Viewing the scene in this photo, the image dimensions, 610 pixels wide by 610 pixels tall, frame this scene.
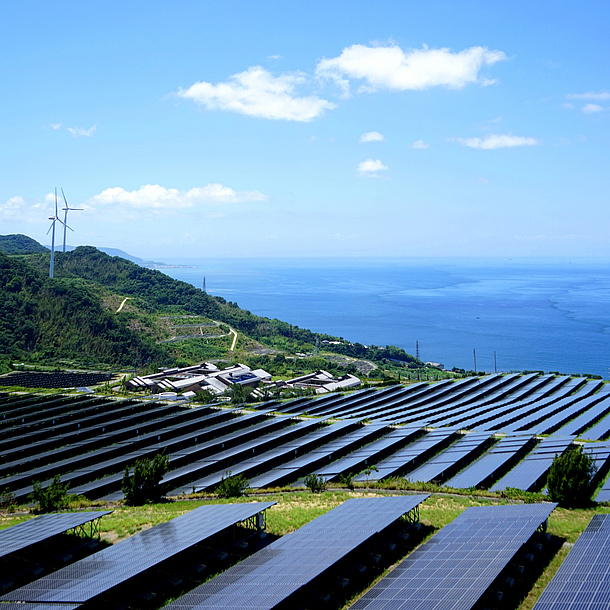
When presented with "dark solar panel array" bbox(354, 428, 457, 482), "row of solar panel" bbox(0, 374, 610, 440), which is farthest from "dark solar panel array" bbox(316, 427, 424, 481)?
"row of solar panel" bbox(0, 374, 610, 440)

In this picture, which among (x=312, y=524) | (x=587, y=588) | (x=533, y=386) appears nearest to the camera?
(x=587, y=588)

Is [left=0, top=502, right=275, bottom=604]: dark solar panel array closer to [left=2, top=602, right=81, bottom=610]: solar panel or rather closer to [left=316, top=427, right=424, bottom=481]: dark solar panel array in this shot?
[left=2, top=602, right=81, bottom=610]: solar panel

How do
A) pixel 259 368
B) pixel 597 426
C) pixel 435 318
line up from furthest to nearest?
pixel 435 318 < pixel 259 368 < pixel 597 426

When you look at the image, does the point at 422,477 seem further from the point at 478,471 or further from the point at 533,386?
the point at 533,386

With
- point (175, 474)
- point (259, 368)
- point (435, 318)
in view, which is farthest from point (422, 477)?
point (435, 318)

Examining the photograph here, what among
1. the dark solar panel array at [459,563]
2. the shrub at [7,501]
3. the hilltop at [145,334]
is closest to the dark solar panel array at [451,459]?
the dark solar panel array at [459,563]

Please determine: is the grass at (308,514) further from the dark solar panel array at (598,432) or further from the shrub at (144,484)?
the dark solar panel array at (598,432)
